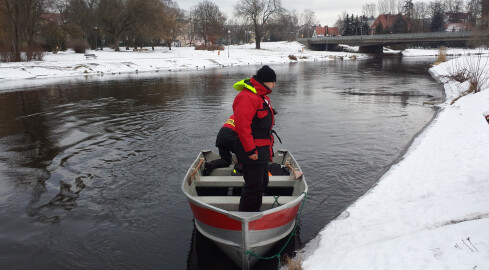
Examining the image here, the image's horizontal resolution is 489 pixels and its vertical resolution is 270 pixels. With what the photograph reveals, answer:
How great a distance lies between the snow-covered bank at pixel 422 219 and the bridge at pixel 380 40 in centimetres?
4274

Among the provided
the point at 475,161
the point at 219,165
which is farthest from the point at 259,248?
the point at 475,161

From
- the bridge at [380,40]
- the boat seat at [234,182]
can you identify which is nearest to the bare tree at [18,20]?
the boat seat at [234,182]

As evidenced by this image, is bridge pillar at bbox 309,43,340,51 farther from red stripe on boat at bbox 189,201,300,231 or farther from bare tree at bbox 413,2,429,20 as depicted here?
Answer: red stripe on boat at bbox 189,201,300,231

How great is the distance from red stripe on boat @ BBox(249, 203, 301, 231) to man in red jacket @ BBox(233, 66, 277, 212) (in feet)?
1.34

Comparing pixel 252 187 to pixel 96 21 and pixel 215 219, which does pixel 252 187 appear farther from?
pixel 96 21

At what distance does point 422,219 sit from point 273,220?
2.19 meters

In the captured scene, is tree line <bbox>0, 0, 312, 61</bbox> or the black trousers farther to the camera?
tree line <bbox>0, 0, 312, 61</bbox>

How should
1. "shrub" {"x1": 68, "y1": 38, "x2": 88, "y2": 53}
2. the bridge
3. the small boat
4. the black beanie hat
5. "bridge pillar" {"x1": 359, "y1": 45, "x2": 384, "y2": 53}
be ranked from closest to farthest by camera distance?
the small boat → the black beanie hat → "shrub" {"x1": 68, "y1": 38, "x2": 88, "y2": 53} → the bridge → "bridge pillar" {"x1": 359, "y1": 45, "x2": 384, "y2": 53}

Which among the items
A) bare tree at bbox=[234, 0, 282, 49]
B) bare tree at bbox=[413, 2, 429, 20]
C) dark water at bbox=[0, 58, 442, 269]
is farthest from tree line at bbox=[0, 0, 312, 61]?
bare tree at bbox=[413, 2, 429, 20]

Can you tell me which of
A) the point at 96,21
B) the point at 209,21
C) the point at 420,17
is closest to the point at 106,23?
the point at 96,21

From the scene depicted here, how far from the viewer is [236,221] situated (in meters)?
4.10

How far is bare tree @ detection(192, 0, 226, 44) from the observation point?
75000 millimetres

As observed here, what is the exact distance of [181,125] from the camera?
12.1 meters

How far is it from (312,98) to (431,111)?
18.7 feet
